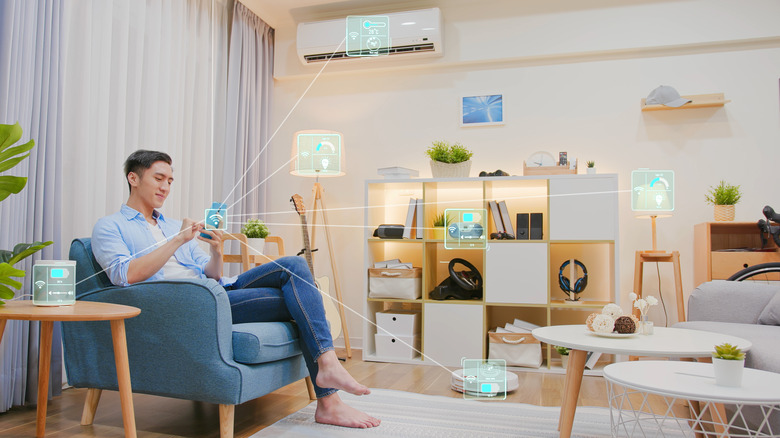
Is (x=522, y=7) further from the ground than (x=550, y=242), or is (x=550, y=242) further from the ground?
(x=522, y=7)

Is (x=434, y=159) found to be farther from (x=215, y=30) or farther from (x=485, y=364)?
(x=215, y=30)

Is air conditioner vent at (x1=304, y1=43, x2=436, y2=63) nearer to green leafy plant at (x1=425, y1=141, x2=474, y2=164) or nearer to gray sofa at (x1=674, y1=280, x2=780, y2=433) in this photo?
green leafy plant at (x1=425, y1=141, x2=474, y2=164)

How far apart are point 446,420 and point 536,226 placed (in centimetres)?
159

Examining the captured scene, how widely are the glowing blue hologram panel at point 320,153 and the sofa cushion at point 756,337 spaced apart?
223 centimetres

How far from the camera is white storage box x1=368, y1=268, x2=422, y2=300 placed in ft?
11.6

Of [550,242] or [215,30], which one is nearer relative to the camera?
[550,242]

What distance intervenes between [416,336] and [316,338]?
168 centimetres

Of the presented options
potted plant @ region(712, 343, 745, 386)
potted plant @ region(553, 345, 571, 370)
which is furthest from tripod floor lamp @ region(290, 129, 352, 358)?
potted plant @ region(712, 343, 745, 386)

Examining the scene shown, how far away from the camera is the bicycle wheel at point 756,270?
112 inches

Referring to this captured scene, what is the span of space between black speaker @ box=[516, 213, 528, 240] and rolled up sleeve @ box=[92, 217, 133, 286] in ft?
7.38

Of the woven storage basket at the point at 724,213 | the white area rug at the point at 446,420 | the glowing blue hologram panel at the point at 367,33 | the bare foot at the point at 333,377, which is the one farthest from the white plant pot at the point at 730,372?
the glowing blue hologram panel at the point at 367,33

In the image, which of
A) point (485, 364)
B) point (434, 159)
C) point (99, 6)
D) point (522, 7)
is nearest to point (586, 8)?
point (522, 7)

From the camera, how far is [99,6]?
9.28ft

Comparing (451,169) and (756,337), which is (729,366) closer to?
(756,337)
